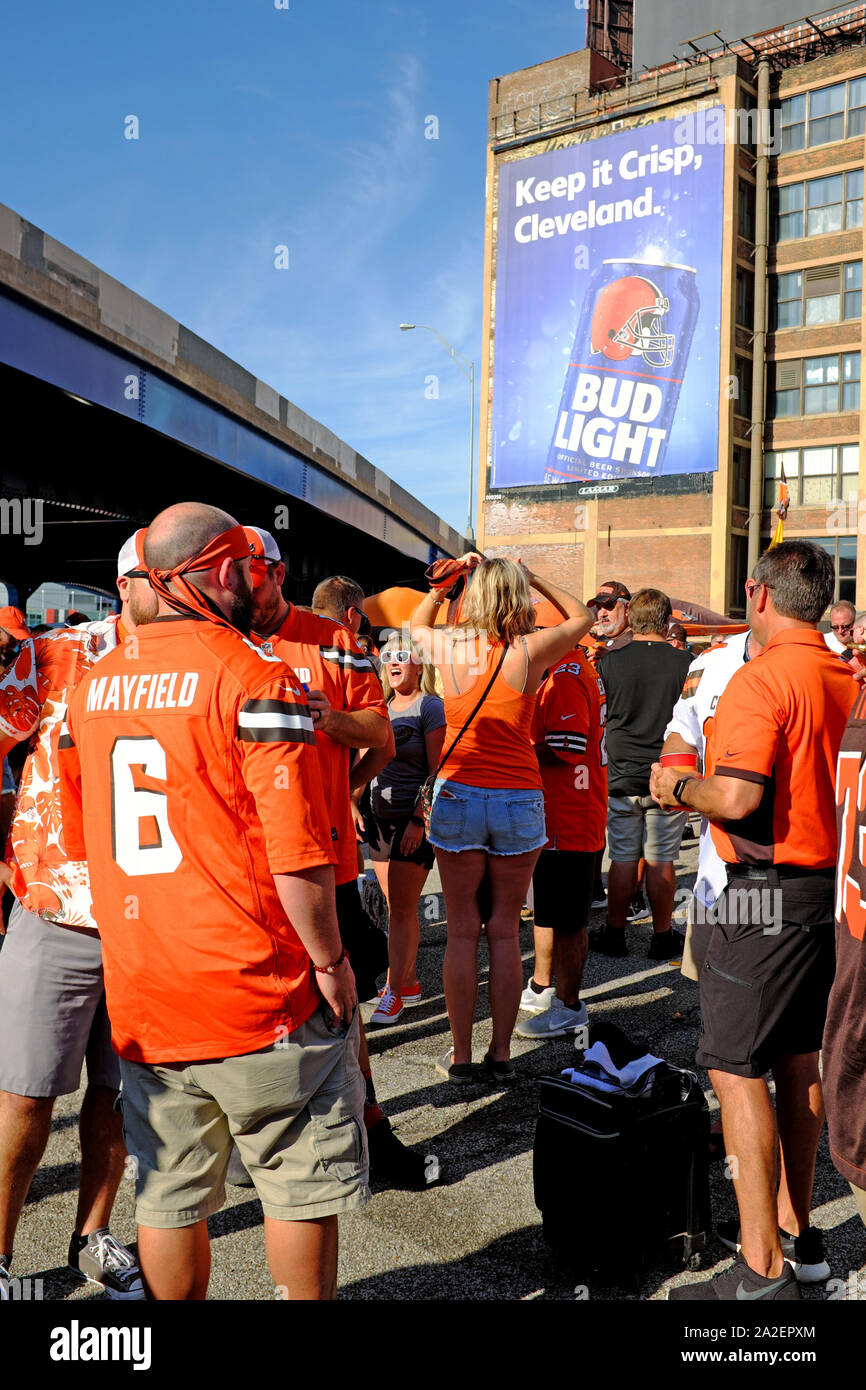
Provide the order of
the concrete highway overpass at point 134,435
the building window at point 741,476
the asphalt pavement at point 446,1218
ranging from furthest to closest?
the building window at point 741,476
the concrete highway overpass at point 134,435
the asphalt pavement at point 446,1218

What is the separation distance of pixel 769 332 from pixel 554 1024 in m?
42.5

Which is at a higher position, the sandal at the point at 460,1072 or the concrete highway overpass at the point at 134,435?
the concrete highway overpass at the point at 134,435

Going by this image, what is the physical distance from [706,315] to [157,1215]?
44.2m

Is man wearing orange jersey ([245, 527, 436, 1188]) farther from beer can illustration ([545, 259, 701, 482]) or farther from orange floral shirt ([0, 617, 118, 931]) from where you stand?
beer can illustration ([545, 259, 701, 482])

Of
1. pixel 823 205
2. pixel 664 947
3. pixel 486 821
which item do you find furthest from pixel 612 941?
pixel 823 205

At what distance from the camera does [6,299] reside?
9.31 m

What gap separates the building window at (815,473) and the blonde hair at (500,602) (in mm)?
38905

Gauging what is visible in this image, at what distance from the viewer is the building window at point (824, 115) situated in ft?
130

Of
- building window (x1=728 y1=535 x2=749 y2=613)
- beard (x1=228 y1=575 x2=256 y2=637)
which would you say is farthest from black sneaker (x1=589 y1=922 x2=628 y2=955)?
building window (x1=728 y1=535 x2=749 y2=613)

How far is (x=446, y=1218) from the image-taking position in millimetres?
3512

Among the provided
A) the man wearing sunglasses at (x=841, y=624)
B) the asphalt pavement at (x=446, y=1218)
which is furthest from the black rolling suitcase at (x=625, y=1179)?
the man wearing sunglasses at (x=841, y=624)

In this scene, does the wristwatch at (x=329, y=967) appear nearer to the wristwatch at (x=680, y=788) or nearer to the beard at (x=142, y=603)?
the beard at (x=142, y=603)

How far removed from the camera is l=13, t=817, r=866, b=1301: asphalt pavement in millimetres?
3084

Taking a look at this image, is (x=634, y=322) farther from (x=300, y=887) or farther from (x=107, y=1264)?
(x=300, y=887)
